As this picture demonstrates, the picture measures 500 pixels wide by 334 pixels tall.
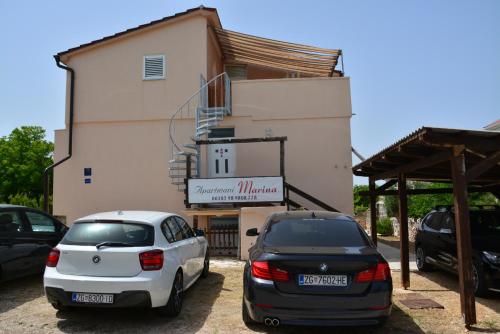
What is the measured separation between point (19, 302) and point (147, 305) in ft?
9.23

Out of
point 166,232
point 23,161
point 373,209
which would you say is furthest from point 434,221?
point 23,161

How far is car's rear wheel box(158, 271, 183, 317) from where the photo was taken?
5848 mm

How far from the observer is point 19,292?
763 cm

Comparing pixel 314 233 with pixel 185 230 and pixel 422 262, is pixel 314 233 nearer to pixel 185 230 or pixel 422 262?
pixel 185 230

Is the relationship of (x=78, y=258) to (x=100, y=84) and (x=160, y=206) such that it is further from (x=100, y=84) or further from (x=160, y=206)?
(x=100, y=84)

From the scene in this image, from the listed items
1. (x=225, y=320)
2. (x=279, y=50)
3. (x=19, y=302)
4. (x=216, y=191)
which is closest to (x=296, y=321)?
Answer: (x=225, y=320)

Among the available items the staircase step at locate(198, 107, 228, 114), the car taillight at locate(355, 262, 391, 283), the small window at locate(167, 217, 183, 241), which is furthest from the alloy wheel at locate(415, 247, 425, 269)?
the staircase step at locate(198, 107, 228, 114)

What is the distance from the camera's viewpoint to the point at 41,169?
4538 cm

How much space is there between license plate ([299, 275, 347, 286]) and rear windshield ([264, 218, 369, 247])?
23.0 inches

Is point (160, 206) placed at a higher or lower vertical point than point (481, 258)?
higher

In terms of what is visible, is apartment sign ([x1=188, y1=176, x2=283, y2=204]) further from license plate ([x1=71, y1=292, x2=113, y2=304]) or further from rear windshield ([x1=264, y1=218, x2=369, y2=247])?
license plate ([x1=71, y1=292, x2=113, y2=304])

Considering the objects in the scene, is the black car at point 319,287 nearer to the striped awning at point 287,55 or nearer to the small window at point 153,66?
the small window at point 153,66

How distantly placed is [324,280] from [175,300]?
2301 mm

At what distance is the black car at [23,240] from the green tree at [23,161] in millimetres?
38185
